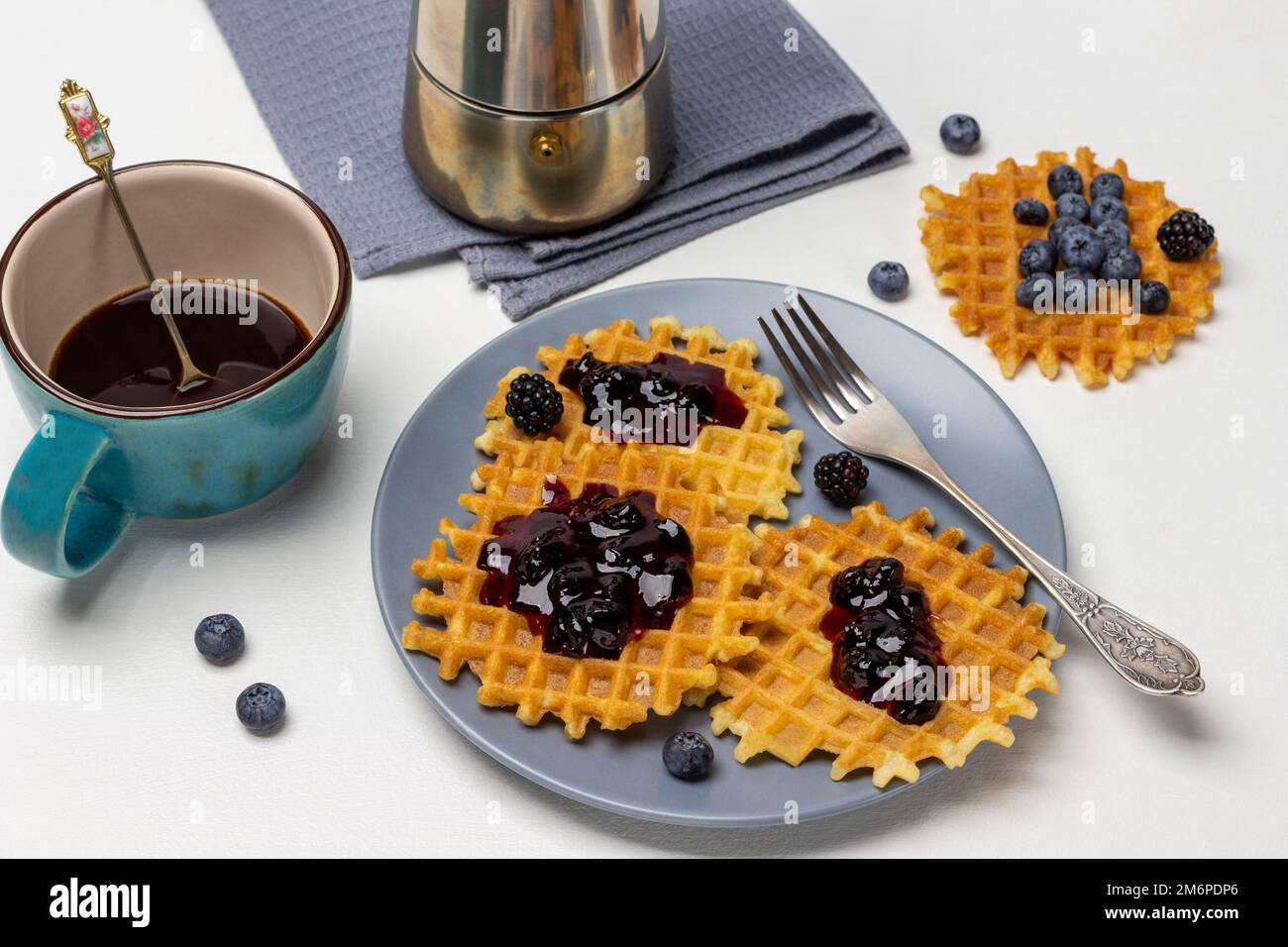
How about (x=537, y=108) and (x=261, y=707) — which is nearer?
(x=261, y=707)

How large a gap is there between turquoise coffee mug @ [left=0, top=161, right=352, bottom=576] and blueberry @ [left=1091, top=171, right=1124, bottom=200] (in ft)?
3.79

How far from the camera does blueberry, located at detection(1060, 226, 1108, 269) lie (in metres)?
2.23

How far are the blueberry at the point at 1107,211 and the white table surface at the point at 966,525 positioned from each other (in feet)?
0.55

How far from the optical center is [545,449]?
1.95 metres

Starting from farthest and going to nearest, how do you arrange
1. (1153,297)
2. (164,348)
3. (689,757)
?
(1153,297), (164,348), (689,757)

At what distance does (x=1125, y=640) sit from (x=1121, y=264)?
69cm

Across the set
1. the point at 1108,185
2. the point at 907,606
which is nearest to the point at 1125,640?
the point at 907,606

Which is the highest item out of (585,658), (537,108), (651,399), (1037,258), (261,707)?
(537,108)

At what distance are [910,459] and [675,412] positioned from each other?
12.0 inches

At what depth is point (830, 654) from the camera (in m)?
1.77

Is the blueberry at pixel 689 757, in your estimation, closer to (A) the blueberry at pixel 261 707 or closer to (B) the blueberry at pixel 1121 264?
(A) the blueberry at pixel 261 707

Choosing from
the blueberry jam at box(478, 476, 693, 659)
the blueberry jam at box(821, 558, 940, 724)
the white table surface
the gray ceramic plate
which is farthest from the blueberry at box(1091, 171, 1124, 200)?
the blueberry jam at box(478, 476, 693, 659)

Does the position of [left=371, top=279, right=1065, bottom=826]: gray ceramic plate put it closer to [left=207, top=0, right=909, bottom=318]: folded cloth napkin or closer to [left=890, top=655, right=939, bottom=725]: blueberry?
[left=890, top=655, right=939, bottom=725]: blueberry

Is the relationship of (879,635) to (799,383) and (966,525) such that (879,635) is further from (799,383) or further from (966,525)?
(799,383)
